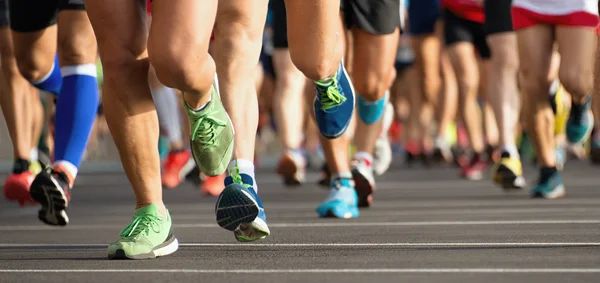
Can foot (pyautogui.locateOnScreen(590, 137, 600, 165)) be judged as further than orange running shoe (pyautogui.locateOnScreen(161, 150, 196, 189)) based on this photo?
Yes

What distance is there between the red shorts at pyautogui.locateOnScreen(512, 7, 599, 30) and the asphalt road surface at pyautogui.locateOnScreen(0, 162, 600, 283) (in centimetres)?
105

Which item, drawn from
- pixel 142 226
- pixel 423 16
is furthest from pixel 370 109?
pixel 423 16

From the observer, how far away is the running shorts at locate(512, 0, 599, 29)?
7695 millimetres

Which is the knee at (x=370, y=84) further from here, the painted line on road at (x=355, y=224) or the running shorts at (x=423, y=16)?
the running shorts at (x=423, y=16)

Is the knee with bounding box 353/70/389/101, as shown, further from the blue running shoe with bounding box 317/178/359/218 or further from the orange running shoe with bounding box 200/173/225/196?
the orange running shoe with bounding box 200/173/225/196

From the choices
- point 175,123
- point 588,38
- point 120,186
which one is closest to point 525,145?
point 120,186

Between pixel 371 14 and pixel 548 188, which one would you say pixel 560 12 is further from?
pixel 548 188

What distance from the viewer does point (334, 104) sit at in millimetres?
6055

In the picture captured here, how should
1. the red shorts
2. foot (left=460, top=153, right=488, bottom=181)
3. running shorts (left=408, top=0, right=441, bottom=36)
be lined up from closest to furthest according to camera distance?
the red shorts
foot (left=460, top=153, right=488, bottom=181)
running shorts (left=408, top=0, right=441, bottom=36)

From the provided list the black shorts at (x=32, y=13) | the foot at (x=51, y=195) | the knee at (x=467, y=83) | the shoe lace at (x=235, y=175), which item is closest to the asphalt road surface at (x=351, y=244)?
the foot at (x=51, y=195)

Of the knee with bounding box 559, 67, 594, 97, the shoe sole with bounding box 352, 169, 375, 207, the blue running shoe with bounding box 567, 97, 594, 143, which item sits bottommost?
the blue running shoe with bounding box 567, 97, 594, 143

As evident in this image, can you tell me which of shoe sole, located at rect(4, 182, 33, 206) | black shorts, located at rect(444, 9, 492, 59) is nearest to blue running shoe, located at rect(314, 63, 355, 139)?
shoe sole, located at rect(4, 182, 33, 206)

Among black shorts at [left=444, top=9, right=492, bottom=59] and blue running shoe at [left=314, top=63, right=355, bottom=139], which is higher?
blue running shoe at [left=314, top=63, right=355, bottom=139]

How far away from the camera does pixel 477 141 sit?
42.3 ft
